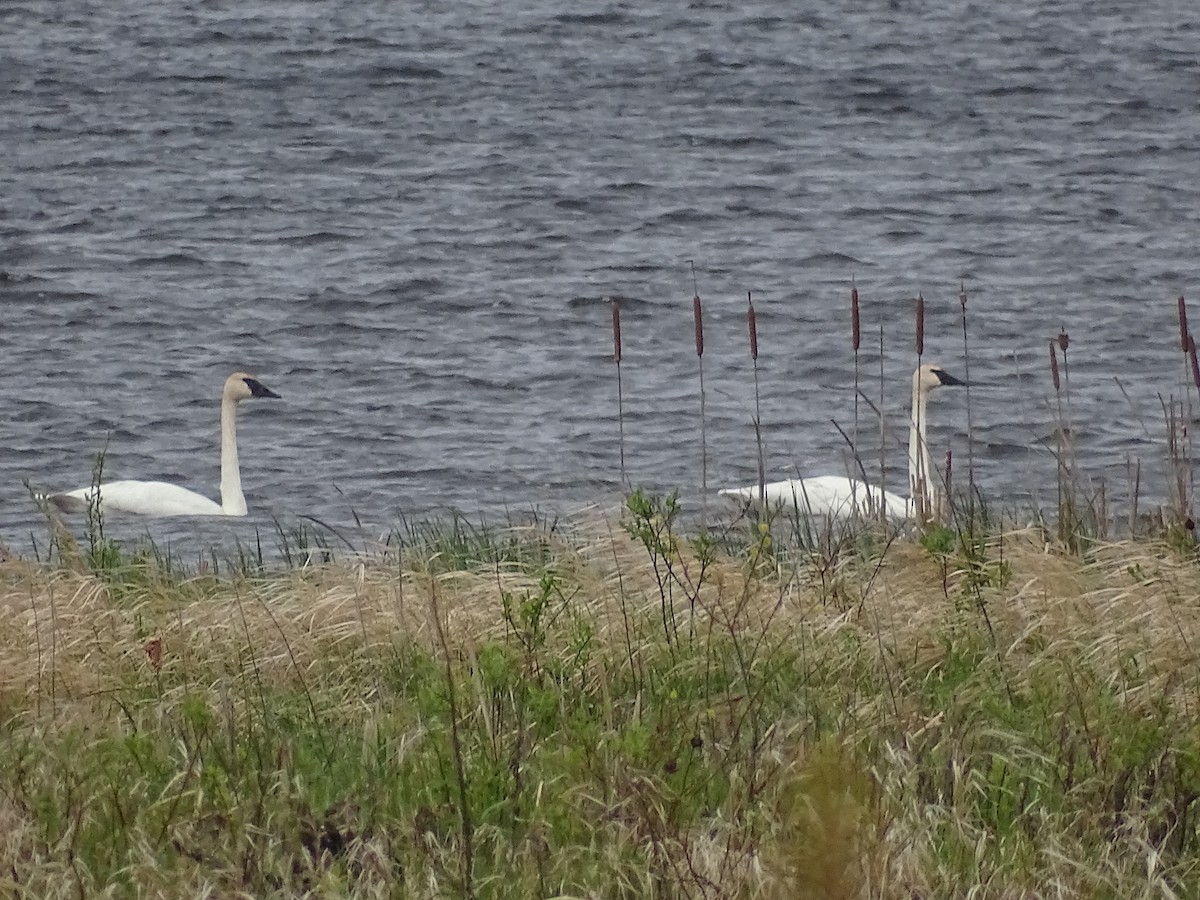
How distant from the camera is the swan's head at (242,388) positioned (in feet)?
37.9

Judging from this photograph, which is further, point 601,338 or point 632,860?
point 601,338

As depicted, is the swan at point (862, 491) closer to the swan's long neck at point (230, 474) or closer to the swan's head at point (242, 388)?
the swan's long neck at point (230, 474)

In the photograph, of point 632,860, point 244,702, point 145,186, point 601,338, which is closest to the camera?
point 632,860

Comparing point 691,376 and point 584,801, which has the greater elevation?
point 584,801

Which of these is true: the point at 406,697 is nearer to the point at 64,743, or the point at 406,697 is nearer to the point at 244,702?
the point at 244,702

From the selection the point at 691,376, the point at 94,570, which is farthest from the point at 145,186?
the point at 94,570

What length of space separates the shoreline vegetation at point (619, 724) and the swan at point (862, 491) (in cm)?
54

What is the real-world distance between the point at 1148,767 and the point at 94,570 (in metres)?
3.26

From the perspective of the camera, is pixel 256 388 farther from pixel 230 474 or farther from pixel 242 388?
pixel 230 474

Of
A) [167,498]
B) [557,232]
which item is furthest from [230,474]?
[557,232]

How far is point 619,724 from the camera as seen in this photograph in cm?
450

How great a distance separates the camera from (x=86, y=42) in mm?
27312

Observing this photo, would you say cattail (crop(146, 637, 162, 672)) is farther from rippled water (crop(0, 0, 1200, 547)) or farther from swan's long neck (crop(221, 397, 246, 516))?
swan's long neck (crop(221, 397, 246, 516))

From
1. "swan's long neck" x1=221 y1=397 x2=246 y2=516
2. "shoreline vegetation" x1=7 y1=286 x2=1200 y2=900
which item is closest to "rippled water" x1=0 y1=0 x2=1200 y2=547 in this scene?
"swan's long neck" x1=221 y1=397 x2=246 y2=516
